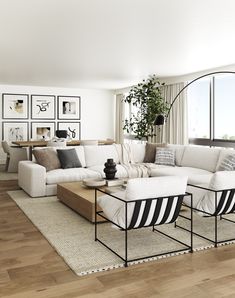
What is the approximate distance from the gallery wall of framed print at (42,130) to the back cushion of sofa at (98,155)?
4.10 metres

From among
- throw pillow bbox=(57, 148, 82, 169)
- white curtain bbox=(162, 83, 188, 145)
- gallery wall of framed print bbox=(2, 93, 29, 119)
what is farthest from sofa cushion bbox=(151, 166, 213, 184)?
gallery wall of framed print bbox=(2, 93, 29, 119)

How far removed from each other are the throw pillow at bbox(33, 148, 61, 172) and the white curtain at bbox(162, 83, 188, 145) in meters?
3.55

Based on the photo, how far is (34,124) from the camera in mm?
10469

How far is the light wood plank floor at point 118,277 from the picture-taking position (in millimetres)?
2428

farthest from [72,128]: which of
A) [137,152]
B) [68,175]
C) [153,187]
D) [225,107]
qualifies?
[153,187]

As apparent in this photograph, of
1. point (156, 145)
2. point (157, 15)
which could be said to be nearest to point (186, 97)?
point (156, 145)

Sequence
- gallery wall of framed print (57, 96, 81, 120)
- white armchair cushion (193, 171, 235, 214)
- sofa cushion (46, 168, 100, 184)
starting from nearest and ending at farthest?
white armchair cushion (193, 171, 235, 214) → sofa cushion (46, 168, 100, 184) → gallery wall of framed print (57, 96, 81, 120)

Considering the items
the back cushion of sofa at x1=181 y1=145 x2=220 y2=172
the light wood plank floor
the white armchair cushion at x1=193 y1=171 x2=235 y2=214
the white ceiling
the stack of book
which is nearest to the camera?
the light wood plank floor

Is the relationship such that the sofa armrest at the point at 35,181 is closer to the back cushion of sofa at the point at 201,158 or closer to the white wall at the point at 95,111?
the back cushion of sofa at the point at 201,158

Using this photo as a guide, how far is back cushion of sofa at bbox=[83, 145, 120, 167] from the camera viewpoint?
21.6 ft

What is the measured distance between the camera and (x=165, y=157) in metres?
6.61

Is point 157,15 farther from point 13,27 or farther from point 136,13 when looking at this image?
point 13,27

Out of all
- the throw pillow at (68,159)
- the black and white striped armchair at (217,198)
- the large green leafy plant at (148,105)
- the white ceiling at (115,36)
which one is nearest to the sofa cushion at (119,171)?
the throw pillow at (68,159)

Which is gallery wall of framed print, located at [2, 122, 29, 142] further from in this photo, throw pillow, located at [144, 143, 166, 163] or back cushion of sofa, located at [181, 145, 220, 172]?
back cushion of sofa, located at [181, 145, 220, 172]
